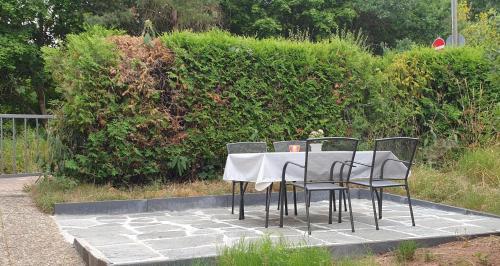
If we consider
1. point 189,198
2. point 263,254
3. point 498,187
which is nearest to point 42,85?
point 189,198

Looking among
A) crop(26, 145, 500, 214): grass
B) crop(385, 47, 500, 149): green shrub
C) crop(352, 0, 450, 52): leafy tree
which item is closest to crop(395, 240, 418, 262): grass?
crop(26, 145, 500, 214): grass

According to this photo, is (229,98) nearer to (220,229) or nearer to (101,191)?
(101,191)

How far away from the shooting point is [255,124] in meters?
8.44

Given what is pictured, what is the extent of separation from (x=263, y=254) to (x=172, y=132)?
4479mm

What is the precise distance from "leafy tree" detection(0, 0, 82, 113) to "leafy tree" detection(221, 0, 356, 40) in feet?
21.8

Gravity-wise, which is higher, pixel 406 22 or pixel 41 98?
pixel 406 22

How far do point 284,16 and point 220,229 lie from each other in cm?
1930

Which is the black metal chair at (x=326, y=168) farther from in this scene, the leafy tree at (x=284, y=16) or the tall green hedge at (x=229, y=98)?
the leafy tree at (x=284, y=16)

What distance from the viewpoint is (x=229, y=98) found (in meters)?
8.22

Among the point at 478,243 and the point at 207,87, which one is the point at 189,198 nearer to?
the point at 207,87

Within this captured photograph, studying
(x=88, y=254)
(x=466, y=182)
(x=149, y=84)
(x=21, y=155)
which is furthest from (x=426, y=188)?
(x=21, y=155)

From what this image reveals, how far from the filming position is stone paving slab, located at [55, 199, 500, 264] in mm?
4379

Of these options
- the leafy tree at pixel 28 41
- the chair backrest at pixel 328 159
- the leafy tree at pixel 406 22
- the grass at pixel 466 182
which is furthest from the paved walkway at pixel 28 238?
the leafy tree at pixel 406 22

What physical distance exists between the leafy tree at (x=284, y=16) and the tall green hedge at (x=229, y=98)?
41.9 ft
